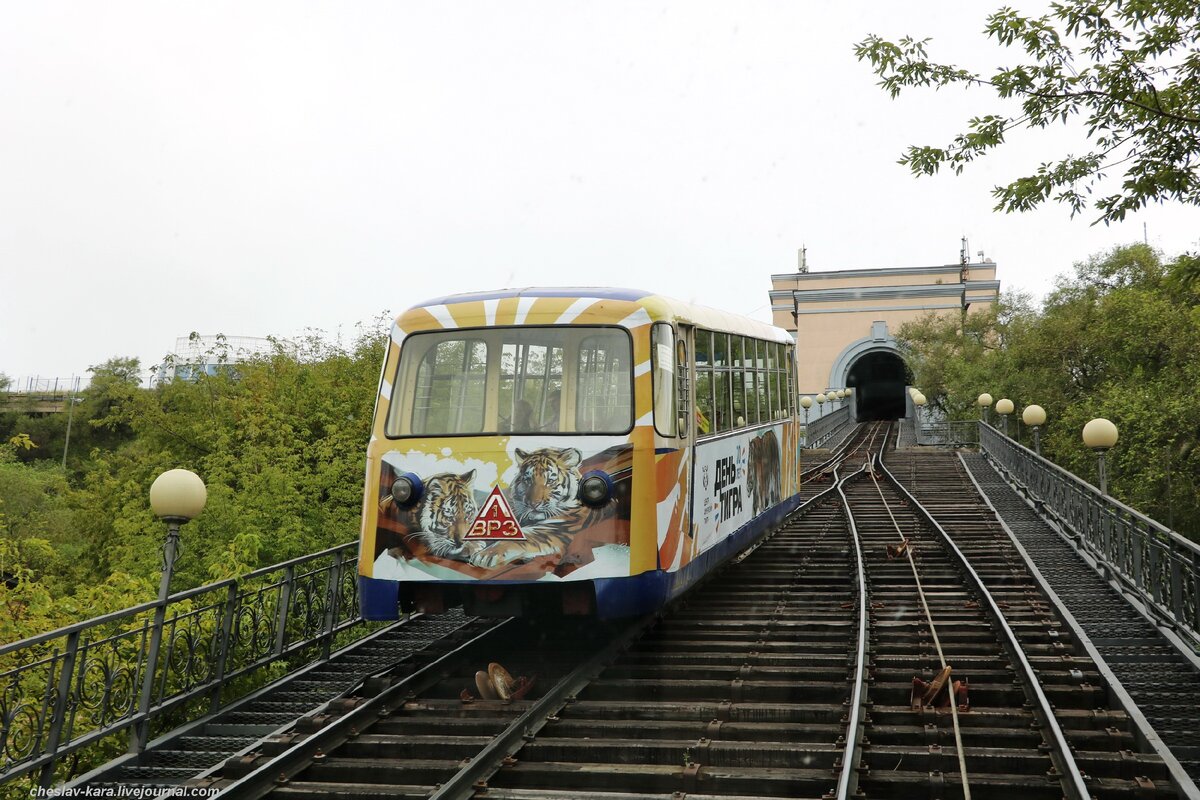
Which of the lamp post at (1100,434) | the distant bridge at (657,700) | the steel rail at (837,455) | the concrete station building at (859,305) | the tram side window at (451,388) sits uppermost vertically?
the concrete station building at (859,305)

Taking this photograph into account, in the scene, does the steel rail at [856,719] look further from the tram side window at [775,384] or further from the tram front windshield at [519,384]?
the tram side window at [775,384]

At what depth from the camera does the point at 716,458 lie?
1050 cm

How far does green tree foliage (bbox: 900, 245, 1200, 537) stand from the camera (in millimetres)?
27703

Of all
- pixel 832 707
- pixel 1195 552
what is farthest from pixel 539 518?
pixel 1195 552

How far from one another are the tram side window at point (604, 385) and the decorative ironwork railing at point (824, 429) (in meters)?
36.2

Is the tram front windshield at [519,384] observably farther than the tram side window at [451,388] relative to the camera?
No

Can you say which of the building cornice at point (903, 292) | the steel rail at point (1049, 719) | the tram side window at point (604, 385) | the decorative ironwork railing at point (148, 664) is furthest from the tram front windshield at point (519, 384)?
the building cornice at point (903, 292)

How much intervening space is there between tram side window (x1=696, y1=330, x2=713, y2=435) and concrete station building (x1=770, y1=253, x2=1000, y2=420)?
162 feet

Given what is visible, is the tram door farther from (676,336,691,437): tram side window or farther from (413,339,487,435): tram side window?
(413,339,487,435): tram side window

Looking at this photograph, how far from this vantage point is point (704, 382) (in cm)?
1017

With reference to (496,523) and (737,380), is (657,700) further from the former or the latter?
(737,380)

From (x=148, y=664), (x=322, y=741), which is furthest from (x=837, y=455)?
(x=322, y=741)

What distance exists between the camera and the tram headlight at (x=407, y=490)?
8.20 meters

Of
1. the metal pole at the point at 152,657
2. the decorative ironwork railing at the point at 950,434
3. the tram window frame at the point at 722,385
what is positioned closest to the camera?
the metal pole at the point at 152,657
